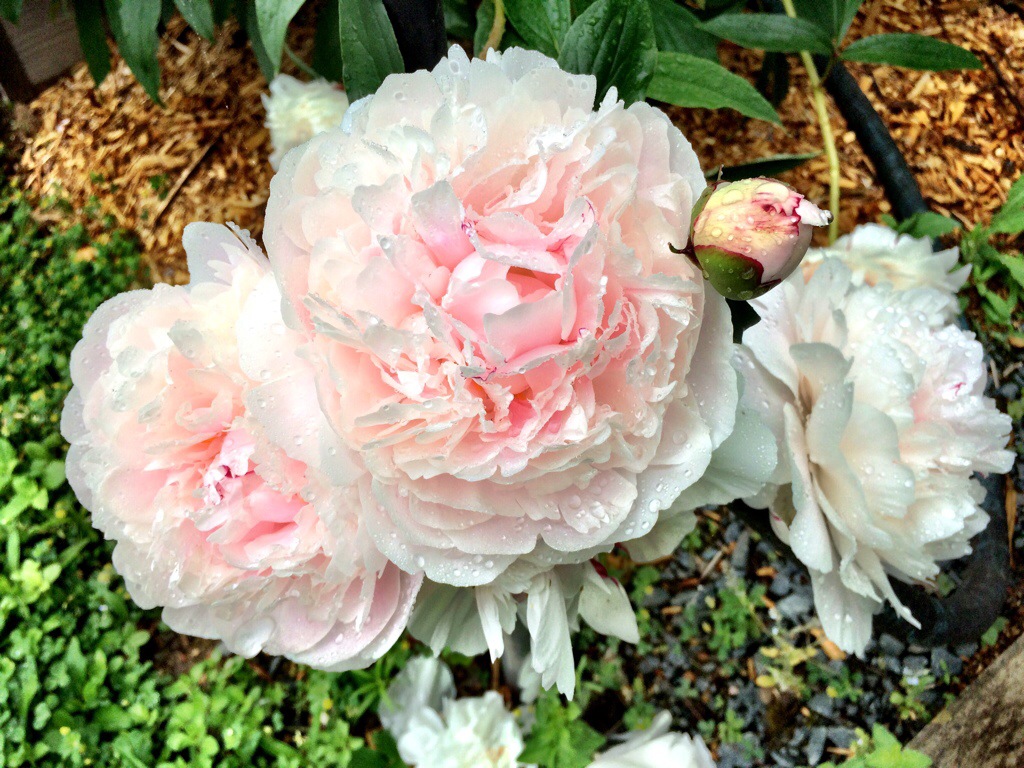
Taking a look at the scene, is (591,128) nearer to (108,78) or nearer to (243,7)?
(243,7)

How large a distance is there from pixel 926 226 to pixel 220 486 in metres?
0.83

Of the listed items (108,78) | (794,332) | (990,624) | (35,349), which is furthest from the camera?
(108,78)

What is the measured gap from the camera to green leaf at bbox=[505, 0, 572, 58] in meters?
0.53

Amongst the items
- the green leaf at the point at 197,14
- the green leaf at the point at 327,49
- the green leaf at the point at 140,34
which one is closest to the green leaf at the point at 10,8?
the green leaf at the point at 140,34

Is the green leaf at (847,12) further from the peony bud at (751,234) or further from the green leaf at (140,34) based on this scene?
the green leaf at (140,34)

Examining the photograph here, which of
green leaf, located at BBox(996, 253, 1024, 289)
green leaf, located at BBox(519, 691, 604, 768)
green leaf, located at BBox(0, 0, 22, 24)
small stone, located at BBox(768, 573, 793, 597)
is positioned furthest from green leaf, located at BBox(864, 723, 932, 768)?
green leaf, located at BBox(0, 0, 22, 24)

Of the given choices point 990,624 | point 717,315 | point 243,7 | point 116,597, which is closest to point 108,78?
point 243,7

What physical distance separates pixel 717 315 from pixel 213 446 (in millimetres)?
264

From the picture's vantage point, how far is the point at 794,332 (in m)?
0.51

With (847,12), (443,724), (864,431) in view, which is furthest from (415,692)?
(847,12)

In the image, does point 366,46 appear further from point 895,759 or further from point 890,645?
point 890,645

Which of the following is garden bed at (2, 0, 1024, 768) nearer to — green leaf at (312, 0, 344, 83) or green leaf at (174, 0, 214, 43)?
green leaf at (312, 0, 344, 83)

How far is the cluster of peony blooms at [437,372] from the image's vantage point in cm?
32

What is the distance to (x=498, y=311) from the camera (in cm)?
32
